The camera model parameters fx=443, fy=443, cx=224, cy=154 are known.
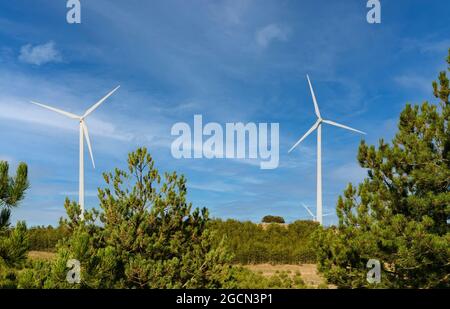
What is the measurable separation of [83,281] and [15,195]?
119 inches

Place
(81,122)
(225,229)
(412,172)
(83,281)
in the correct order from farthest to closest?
(225,229), (81,122), (412,172), (83,281)

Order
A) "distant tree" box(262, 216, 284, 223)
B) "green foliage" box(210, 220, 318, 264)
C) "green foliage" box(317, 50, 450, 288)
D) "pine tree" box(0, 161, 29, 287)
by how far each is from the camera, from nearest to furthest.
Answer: "pine tree" box(0, 161, 29, 287)
"green foliage" box(317, 50, 450, 288)
"green foliage" box(210, 220, 318, 264)
"distant tree" box(262, 216, 284, 223)

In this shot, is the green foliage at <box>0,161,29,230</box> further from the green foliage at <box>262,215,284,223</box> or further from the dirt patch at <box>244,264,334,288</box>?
the green foliage at <box>262,215,284,223</box>

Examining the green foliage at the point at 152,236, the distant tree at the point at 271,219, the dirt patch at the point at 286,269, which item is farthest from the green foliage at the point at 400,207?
the distant tree at the point at 271,219

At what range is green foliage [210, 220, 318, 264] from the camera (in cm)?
4749

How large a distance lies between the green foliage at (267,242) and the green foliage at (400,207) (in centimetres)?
2740

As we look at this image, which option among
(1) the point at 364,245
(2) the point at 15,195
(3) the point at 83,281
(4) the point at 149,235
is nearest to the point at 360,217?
(1) the point at 364,245

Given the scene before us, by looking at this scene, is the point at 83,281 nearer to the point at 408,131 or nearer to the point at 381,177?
the point at 381,177

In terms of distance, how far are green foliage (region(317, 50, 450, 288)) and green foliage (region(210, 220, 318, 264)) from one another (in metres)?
27.4

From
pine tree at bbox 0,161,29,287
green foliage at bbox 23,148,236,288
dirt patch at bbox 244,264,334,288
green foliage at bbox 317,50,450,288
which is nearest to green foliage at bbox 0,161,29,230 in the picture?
pine tree at bbox 0,161,29,287

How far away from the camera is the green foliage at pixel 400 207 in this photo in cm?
1456

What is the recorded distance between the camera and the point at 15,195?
10.2 metres

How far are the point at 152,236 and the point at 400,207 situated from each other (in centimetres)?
895

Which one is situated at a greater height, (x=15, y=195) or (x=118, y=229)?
(x=15, y=195)
